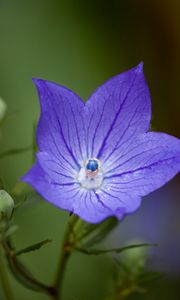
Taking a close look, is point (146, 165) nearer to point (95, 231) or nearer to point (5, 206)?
point (95, 231)

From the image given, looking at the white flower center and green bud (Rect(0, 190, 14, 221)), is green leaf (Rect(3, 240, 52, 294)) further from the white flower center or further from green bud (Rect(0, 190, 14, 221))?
the white flower center

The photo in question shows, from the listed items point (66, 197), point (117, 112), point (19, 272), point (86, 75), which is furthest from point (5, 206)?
point (86, 75)

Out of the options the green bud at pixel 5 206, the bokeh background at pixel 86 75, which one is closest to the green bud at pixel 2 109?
the green bud at pixel 5 206

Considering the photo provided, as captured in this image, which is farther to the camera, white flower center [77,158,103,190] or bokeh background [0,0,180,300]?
bokeh background [0,0,180,300]

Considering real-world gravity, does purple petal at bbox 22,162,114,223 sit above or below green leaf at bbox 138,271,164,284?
above

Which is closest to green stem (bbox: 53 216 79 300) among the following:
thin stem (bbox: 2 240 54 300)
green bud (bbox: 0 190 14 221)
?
thin stem (bbox: 2 240 54 300)

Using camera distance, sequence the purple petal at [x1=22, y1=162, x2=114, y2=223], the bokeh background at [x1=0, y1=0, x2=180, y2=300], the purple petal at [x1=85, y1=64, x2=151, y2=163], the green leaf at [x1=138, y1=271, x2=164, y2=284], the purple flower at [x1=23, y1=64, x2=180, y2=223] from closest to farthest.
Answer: the purple petal at [x1=22, y1=162, x2=114, y2=223] < the purple flower at [x1=23, y1=64, x2=180, y2=223] < the purple petal at [x1=85, y1=64, x2=151, y2=163] < the green leaf at [x1=138, y1=271, x2=164, y2=284] < the bokeh background at [x1=0, y1=0, x2=180, y2=300]

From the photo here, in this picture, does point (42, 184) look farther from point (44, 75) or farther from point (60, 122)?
point (44, 75)
